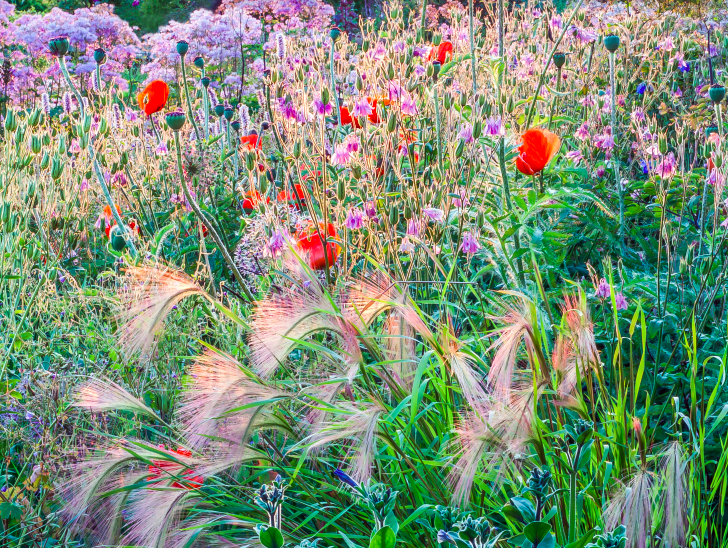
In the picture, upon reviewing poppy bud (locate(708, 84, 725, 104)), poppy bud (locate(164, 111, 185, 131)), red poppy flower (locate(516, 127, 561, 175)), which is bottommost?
red poppy flower (locate(516, 127, 561, 175))

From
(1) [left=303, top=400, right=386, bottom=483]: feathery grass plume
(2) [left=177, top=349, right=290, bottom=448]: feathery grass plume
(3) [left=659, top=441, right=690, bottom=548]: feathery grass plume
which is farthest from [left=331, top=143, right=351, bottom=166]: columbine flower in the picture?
(3) [left=659, top=441, right=690, bottom=548]: feathery grass plume

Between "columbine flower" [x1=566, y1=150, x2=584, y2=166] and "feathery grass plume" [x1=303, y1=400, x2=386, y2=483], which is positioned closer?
"feathery grass plume" [x1=303, y1=400, x2=386, y2=483]

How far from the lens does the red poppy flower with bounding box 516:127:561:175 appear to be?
1882 millimetres

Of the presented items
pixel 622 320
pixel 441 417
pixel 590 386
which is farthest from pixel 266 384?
pixel 622 320

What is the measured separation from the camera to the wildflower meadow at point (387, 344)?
47.1 inches

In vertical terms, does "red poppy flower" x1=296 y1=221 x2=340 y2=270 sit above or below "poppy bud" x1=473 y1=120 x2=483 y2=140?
below

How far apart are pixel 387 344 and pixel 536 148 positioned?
72 cm

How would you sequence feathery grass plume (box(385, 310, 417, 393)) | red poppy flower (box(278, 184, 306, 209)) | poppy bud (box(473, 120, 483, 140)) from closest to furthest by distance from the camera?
feathery grass plume (box(385, 310, 417, 393)) → poppy bud (box(473, 120, 483, 140)) → red poppy flower (box(278, 184, 306, 209))

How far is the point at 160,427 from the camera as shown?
6.58 feet

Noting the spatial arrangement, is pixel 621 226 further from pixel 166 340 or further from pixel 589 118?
pixel 166 340

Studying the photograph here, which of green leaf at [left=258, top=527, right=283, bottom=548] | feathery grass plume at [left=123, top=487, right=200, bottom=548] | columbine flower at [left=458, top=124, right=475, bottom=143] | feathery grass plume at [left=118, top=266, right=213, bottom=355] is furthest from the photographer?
columbine flower at [left=458, top=124, right=475, bottom=143]

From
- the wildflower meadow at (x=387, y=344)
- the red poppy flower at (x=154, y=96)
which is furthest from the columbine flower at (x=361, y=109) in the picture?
the red poppy flower at (x=154, y=96)

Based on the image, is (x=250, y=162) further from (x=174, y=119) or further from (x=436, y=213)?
(x=436, y=213)

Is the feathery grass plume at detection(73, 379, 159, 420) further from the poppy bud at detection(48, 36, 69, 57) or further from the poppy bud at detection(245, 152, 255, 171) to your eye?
the poppy bud at detection(48, 36, 69, 57)
